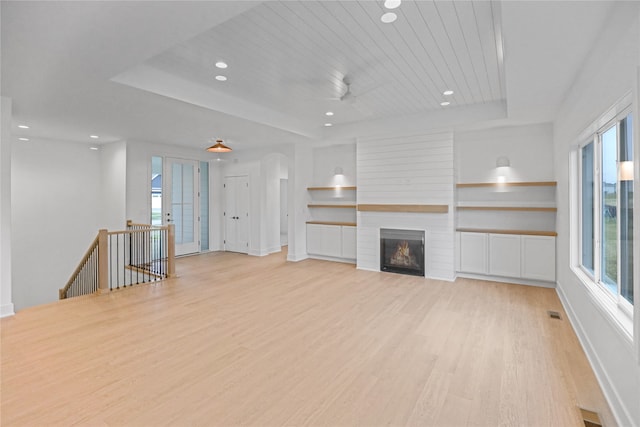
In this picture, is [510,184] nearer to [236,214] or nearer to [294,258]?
[294,258]

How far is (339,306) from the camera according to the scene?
4.20m

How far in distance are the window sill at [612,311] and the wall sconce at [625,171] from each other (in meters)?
0.96

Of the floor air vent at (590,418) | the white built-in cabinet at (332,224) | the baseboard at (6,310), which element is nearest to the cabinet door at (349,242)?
the white built-in cabinet at (332,224)

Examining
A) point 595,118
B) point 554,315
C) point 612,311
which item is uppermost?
point 595,118

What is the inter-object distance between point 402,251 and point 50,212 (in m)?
7.50

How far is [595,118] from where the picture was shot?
2.70 meters

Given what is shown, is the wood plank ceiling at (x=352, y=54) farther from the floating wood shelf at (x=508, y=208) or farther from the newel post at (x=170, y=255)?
the newel post at (x=170, y=255)

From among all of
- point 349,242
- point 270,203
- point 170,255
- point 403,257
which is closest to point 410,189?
point 403,257

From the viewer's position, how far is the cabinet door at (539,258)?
194 inches

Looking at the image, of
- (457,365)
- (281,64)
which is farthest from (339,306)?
(281,64)

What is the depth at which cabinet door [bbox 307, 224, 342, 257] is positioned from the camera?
23.4 feet

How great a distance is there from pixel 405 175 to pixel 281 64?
3.30m

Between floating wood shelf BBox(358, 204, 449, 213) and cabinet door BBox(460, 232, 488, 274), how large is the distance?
65 cm

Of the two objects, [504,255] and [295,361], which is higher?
[504,255]
